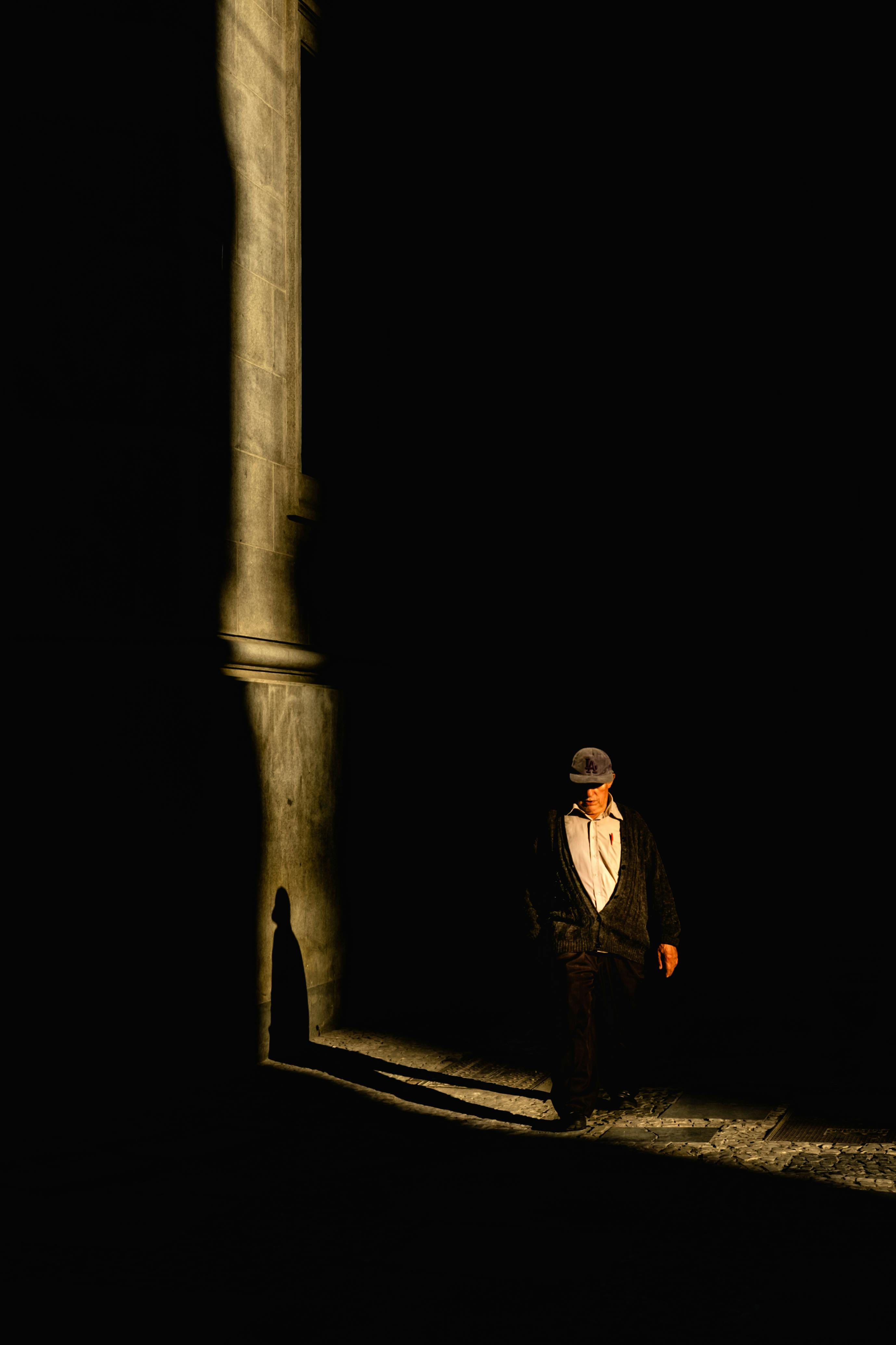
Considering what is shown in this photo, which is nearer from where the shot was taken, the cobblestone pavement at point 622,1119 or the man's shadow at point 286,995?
the cobblestone pavement at point 622,1119

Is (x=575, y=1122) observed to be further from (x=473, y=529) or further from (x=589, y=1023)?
(x=473, y=529)

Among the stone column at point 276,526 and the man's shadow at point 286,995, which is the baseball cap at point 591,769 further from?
the man's shadow at point 286,995

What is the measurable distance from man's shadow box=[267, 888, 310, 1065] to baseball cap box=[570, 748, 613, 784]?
98.8 inches

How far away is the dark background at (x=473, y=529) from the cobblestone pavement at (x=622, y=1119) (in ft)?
2.67

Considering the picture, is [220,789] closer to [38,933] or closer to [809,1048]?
[38,933]

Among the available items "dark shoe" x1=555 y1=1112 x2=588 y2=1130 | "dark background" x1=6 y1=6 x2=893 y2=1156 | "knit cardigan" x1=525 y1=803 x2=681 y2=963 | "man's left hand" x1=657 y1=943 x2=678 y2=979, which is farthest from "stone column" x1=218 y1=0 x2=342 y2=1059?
"man's left hand" x1=657 y1=943 x2=678 y2=979

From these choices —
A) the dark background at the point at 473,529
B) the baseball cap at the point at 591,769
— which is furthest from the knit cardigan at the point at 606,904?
the dark background at the point at 473,529

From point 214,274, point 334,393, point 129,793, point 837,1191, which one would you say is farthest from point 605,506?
point 837,1191

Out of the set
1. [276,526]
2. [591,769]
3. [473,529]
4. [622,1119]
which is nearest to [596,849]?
[591,769]

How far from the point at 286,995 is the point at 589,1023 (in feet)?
8.16

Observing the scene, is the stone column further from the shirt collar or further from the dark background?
the shirt collar

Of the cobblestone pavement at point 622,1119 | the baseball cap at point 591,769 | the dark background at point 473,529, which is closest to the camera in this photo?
the cobblestone pavement at point 622,1119

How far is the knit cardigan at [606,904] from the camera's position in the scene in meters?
7.66

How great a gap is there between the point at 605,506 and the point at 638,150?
11.3 feet
